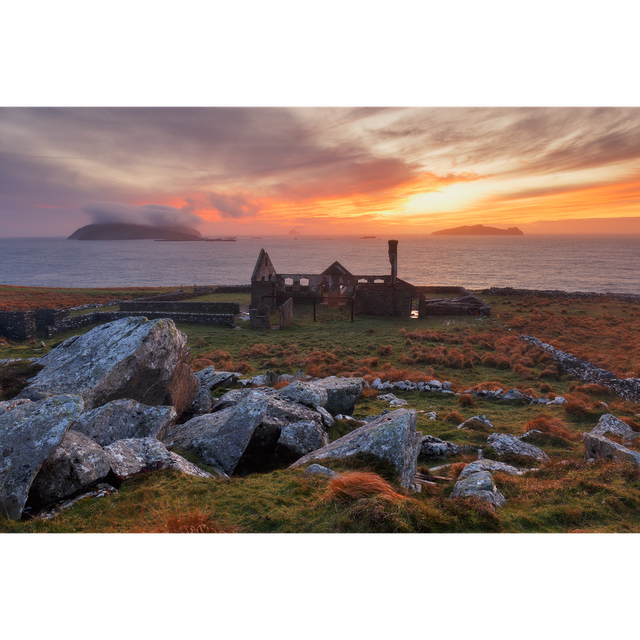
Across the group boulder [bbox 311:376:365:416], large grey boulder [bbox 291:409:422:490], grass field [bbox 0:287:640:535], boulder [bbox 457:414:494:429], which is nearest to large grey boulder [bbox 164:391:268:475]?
grass field [bbox 0:287:640:535]

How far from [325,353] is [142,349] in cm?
1312

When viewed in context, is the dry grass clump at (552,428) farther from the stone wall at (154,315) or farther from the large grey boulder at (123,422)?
the stone wall at (154,315)

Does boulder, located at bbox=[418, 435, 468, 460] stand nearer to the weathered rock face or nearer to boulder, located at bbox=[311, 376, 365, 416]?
boulder, located at bbox=[311, 376, 365, 416]

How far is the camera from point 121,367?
745 cm

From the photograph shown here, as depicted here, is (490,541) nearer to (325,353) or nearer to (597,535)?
(597,535)

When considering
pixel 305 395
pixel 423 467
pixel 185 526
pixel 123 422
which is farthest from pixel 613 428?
pixel 123 422

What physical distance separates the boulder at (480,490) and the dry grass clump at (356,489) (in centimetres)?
124

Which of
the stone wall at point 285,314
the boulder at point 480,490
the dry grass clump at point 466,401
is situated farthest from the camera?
the stone wall at point 285,314

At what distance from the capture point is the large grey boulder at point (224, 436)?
6238mm

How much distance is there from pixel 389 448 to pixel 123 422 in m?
5.04

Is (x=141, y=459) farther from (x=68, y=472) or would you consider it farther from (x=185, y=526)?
(x=185, y=526)

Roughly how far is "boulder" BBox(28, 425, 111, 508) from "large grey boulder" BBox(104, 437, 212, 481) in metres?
0.27

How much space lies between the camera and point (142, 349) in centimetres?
771

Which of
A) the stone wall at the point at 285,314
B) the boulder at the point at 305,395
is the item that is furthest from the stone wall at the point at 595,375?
the stone wall at the point at 285,314
